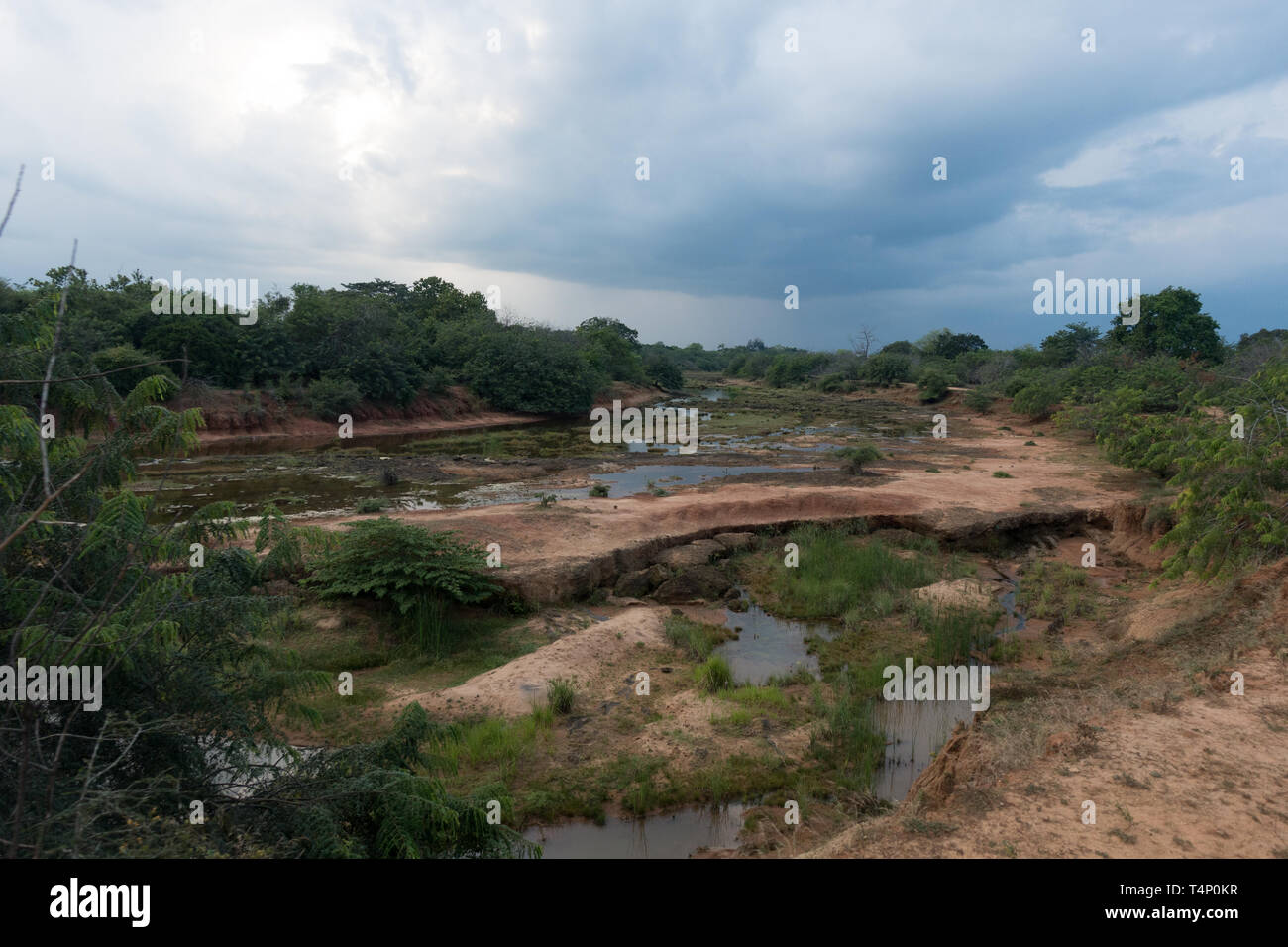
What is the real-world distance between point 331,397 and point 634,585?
90.1ft

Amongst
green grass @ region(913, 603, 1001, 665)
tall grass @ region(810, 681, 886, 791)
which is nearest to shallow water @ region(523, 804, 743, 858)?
tall grass @ region(810, 681, 886, 791)

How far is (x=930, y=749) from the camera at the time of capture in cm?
715

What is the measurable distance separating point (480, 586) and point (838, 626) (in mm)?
5500

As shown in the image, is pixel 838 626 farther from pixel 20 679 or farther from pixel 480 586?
pixel 20 679

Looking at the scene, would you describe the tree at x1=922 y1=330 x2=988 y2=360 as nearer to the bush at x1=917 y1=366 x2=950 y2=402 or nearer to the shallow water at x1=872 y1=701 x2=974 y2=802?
the bush at x1=917 y1=366 x2=950 y2=402

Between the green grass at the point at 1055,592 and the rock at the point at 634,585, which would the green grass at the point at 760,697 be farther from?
the green grass at the point at 1055,592

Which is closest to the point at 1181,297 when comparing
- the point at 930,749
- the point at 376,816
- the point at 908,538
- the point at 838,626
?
the point at 908,538

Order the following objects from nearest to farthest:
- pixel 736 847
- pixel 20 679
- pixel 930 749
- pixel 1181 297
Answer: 1. pixel 20 679
2. pixel 736 847
3. pixel 930 749
4. pixel 1181 297

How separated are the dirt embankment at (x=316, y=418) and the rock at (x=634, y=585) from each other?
2004cm

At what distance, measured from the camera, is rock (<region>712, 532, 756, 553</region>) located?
14.1m

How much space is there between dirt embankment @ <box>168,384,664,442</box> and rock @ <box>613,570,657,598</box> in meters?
20.0

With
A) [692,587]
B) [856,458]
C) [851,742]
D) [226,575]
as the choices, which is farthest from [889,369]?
[226,575]

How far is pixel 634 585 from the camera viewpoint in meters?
11.9
